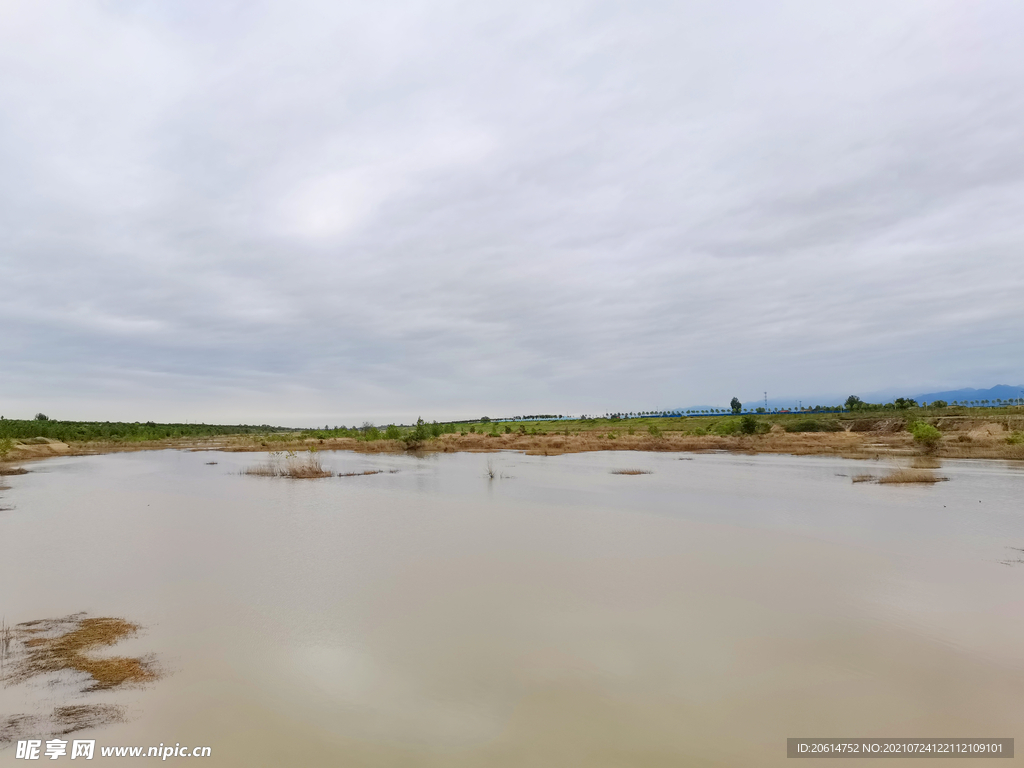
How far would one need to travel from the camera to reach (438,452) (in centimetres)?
6341

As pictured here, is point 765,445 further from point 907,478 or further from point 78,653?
point 78,653

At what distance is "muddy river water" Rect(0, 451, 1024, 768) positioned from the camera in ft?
21.9

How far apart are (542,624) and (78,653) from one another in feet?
26.3

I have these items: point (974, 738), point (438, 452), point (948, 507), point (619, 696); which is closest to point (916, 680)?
point (974, 738)

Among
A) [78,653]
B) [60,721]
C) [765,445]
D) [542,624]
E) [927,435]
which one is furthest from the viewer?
[765,445]

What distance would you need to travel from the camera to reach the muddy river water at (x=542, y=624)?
6668 millimetres

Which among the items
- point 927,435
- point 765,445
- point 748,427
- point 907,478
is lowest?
point 907,478

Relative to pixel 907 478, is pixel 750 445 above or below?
above

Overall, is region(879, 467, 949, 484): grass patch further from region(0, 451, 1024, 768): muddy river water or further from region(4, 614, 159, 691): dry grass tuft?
region(4, 614, 159, 691): dry grass tuft

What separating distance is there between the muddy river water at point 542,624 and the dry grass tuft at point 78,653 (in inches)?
15.9

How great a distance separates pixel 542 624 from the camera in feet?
33.9

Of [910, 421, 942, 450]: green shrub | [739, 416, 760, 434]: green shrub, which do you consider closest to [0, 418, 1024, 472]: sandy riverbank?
[910, 421, 942, 450]: green shrub

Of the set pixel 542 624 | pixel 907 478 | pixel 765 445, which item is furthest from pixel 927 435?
→ pixel 542 624

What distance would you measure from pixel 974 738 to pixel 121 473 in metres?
51.5
